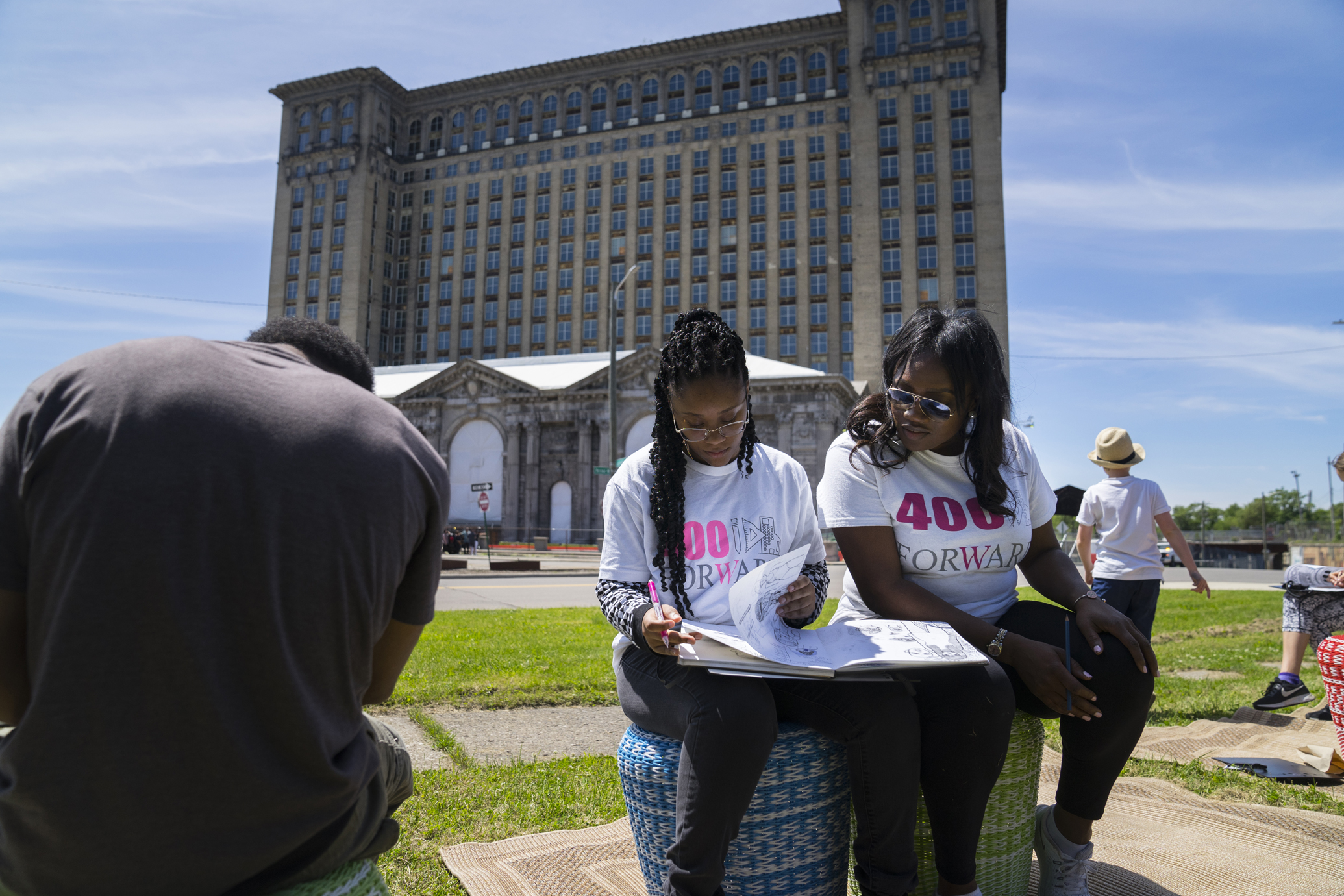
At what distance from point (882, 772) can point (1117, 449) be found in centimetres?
525

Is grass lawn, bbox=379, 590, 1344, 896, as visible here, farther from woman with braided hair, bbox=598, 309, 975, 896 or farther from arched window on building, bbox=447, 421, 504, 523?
arched window on building, bbox=447, 421, 504, 523

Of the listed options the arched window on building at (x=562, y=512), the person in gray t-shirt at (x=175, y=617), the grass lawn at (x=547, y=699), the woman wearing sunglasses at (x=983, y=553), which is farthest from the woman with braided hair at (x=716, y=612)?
the arched window on building at (x=562, y=512)

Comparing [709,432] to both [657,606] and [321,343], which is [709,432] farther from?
[321,343]

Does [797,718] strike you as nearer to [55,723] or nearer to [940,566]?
[940,566]

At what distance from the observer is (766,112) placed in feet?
215

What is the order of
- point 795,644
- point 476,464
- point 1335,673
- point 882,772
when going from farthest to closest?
point 476,464
point 1335,673
point 795,644
point 882,772

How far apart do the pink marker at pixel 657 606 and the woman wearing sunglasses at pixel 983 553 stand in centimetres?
63

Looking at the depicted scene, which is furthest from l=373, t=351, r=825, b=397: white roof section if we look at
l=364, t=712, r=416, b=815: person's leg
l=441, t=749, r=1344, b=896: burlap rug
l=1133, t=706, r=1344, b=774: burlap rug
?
l=364, t=712, r=416, b=815: person's leg

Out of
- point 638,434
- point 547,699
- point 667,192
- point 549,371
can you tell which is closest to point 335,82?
point 667,192

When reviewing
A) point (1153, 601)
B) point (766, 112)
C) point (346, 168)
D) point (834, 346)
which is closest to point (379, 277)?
point (346, 168)

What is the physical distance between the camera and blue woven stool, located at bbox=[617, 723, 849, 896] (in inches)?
90.7

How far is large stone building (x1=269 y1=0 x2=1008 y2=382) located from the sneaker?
51221mm

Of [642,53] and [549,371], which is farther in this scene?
[642,53]

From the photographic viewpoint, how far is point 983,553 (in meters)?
2.80
